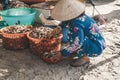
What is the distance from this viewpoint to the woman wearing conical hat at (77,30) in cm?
327

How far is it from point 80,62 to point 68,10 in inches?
30.7

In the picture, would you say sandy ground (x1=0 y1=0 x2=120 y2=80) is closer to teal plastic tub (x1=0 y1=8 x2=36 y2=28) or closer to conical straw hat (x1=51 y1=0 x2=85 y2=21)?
teal plastic tub (x1=0 y1=8 x2=36 y2=28)

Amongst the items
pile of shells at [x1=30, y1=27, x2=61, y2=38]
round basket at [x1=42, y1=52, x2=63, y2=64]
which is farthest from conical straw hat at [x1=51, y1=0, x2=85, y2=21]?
round basket at [x1=42, y1=52, x2=63, y2=64]

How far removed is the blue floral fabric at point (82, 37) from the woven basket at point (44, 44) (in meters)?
0.19

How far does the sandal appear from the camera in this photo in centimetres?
357

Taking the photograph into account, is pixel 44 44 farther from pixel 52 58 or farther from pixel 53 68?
pixel 53 68

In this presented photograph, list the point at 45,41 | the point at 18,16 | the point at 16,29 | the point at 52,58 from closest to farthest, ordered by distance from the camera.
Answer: the point at 52,58
the point at 45,41
the point at 16,29
the point at 18,16

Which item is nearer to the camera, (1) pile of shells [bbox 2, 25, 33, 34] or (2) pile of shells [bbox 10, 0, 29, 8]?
(1) pile of shells [bbox 2, 25, 33, 34]

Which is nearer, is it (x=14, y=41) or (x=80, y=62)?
(x=80, y=62)

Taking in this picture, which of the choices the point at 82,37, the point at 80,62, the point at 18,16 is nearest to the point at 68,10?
the point at 82,37

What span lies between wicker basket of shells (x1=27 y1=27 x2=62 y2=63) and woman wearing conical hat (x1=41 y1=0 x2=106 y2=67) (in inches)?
6.0

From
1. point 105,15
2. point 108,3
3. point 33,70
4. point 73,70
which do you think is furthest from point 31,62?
point 108,3

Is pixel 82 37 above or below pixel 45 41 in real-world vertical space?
above

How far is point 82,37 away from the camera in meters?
3.27
